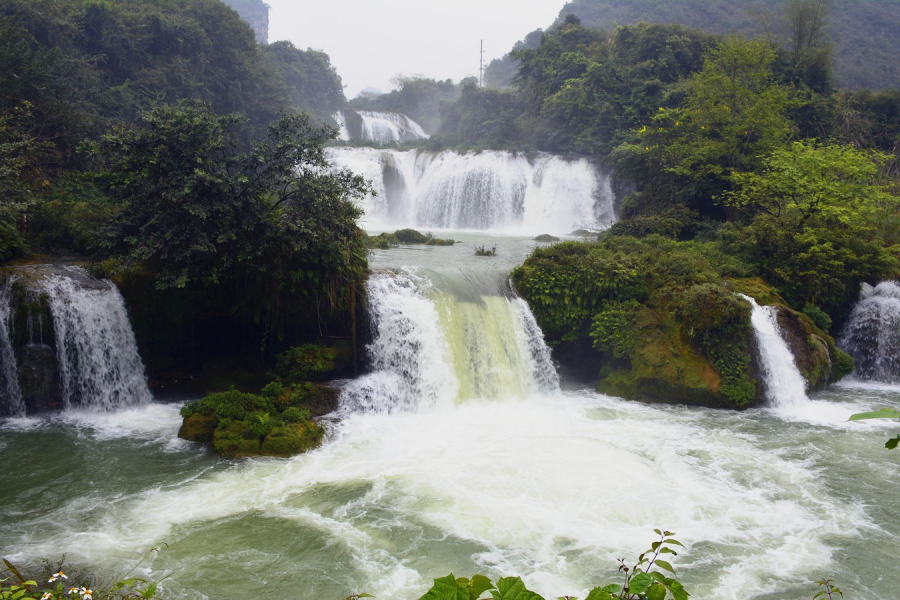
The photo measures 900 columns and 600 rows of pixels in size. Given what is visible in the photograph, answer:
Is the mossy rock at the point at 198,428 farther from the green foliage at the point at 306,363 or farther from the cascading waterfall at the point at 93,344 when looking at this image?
the cascading waterfall at the point at 93,344

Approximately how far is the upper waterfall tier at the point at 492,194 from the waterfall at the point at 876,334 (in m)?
12.0

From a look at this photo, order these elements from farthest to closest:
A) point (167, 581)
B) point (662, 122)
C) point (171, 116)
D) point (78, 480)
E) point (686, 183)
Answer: point (662, 122) < point (686, 183) < point (171, 116) < point (78, 480) < point (167, 581)

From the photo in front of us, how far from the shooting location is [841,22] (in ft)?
156

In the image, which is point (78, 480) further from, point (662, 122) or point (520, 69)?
point (520, 69)

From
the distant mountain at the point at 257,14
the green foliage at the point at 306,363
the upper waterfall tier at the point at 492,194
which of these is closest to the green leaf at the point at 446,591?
the green foliage at the point at 306,363

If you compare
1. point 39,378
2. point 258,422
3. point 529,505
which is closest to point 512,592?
point 529,505

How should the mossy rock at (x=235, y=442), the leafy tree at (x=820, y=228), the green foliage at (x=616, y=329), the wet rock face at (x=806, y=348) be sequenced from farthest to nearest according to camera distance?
the leafy tree at (x=820, y=228)
the green foliage at (x=616, y=329)
the wet rock face at (x=806, y=348)
the mossy rock at (x=235, y=442)

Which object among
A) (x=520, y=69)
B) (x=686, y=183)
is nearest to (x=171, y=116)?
(x=686, y=183)

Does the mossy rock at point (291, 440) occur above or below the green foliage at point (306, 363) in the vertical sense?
below

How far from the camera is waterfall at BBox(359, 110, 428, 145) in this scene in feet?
131

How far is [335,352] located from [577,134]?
2139 centimetres

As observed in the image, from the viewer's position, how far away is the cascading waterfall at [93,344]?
9758 millimetres

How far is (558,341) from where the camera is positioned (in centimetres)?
1244

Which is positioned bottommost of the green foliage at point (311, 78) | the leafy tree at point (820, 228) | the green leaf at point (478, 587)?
the green leaf at point (478, 587)
